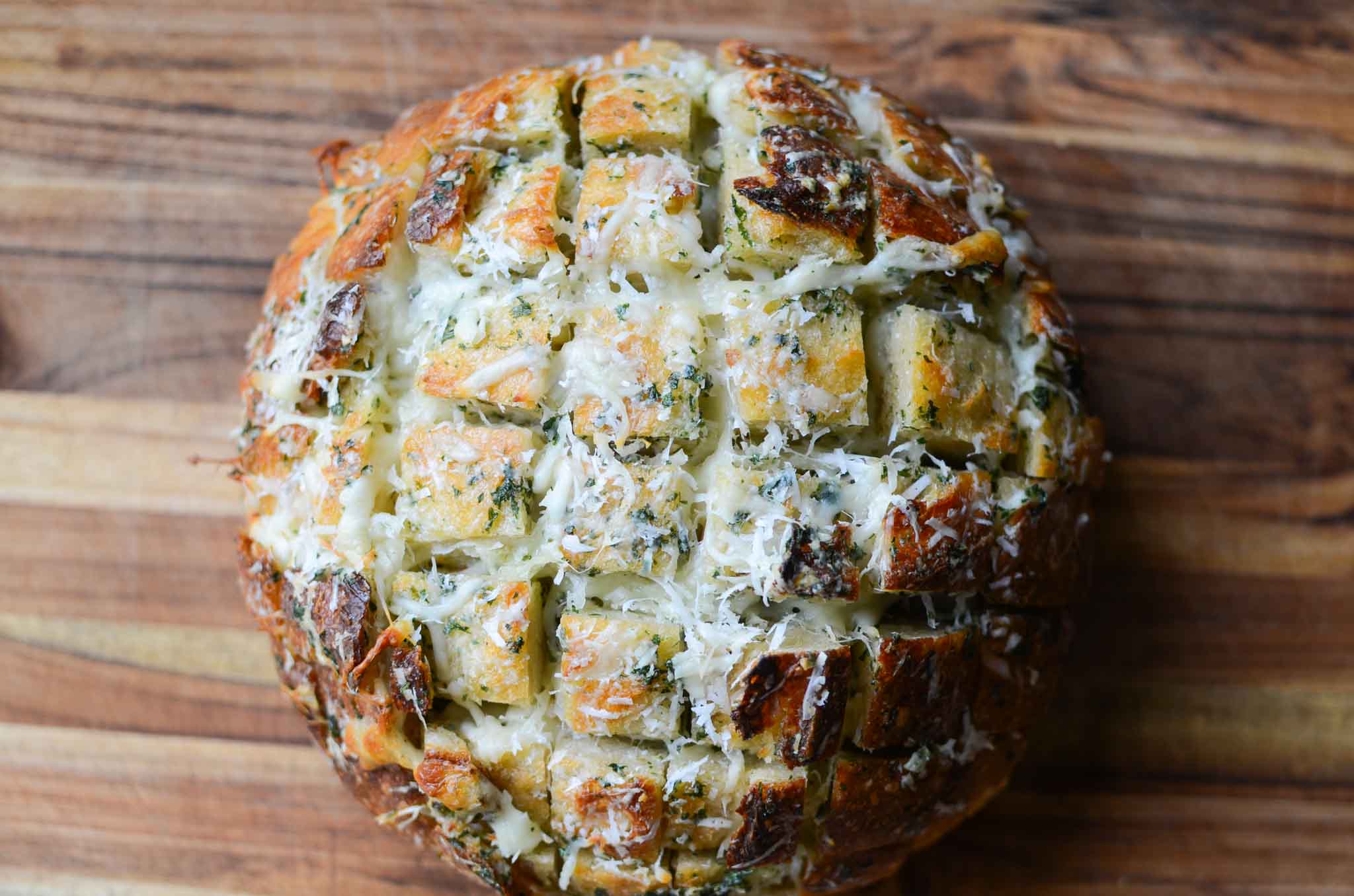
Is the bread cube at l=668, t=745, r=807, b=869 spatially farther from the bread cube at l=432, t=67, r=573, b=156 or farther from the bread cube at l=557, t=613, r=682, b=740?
the bread cube at l=432, t=67, r=573, b=156

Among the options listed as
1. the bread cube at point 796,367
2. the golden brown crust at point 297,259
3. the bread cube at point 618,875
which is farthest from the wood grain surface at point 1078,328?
the bread cube at point 796,367

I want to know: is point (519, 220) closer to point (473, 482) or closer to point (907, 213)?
point (473, 482)

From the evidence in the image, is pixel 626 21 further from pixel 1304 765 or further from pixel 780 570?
pixel 1304 765

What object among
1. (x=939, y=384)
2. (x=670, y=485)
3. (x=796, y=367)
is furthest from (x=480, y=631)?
(x=939, y=384)

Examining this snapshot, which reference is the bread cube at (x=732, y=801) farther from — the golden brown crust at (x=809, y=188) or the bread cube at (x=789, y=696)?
the golden brown crust at (x=809, y=188)

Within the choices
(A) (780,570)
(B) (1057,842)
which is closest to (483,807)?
(A) (780,570)

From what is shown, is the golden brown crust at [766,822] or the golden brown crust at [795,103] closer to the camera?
the golden brown crust at [766,822]
